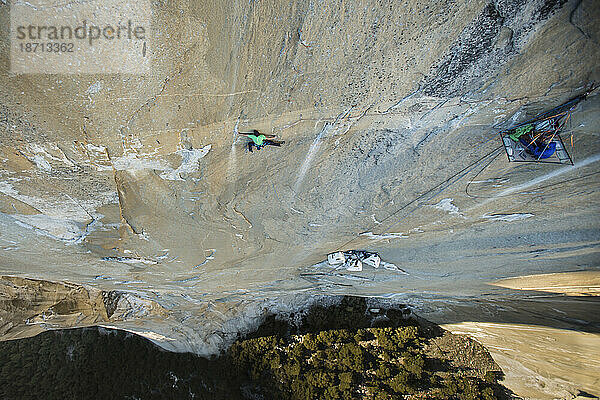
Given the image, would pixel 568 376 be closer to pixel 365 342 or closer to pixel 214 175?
pixel 365 342

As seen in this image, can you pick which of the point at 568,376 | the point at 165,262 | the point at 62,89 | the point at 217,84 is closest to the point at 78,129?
the point at 62,89

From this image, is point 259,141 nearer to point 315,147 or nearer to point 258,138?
point 258,138

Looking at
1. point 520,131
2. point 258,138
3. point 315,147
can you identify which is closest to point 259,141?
point 258,138

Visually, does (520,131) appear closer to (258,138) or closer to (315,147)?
(315,147)

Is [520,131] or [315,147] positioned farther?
[315,147]

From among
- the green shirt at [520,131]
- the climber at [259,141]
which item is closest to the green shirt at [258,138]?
the climber at [259,141]

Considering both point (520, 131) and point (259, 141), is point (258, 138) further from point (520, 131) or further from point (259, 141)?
point (520, 131)

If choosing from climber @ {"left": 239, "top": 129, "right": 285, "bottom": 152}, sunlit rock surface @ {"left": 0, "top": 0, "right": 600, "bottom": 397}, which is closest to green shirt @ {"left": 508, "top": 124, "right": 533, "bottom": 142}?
sunlit rock surface @ {"left": 0, "top": 0, "right": 600, "bottom": 397}
